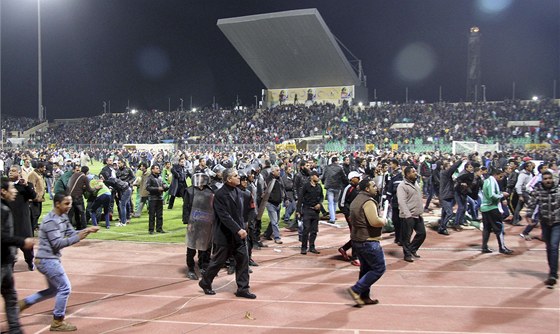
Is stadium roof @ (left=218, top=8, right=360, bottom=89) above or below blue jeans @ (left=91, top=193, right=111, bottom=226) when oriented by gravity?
above

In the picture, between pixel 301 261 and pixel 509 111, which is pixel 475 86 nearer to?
pixel 509 111

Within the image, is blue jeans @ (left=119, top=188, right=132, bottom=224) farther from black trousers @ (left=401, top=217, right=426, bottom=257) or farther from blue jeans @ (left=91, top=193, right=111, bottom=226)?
black trousers @ (left=401, top=217, right=426, bottom=257)

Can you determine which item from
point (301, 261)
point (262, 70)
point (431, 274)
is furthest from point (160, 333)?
point (262, 70)

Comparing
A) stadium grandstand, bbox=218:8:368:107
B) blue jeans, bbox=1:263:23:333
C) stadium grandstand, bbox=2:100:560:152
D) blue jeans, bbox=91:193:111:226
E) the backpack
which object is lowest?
blue jeans, bbox=1:263:23:333

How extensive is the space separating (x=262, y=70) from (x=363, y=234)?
54541mm

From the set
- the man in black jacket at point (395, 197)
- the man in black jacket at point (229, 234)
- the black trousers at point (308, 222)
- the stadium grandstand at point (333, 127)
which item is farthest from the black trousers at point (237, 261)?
the stadium grandstand at point (333, 127)

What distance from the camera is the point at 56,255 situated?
5430 millimetres

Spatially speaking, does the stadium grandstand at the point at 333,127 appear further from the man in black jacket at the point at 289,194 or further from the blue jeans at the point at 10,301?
the blue jeans at the point at 10,301

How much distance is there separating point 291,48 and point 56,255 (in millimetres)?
50114

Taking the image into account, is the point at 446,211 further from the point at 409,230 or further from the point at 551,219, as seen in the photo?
the point at 551,219

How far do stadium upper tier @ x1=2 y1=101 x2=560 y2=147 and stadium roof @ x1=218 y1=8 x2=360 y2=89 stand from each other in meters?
4.11

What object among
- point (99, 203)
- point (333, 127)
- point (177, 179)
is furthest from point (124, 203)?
point (333, 127)

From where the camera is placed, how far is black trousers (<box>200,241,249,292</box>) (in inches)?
263

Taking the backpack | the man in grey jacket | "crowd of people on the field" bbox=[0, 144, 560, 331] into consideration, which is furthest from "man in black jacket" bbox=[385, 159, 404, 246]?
the backpack
